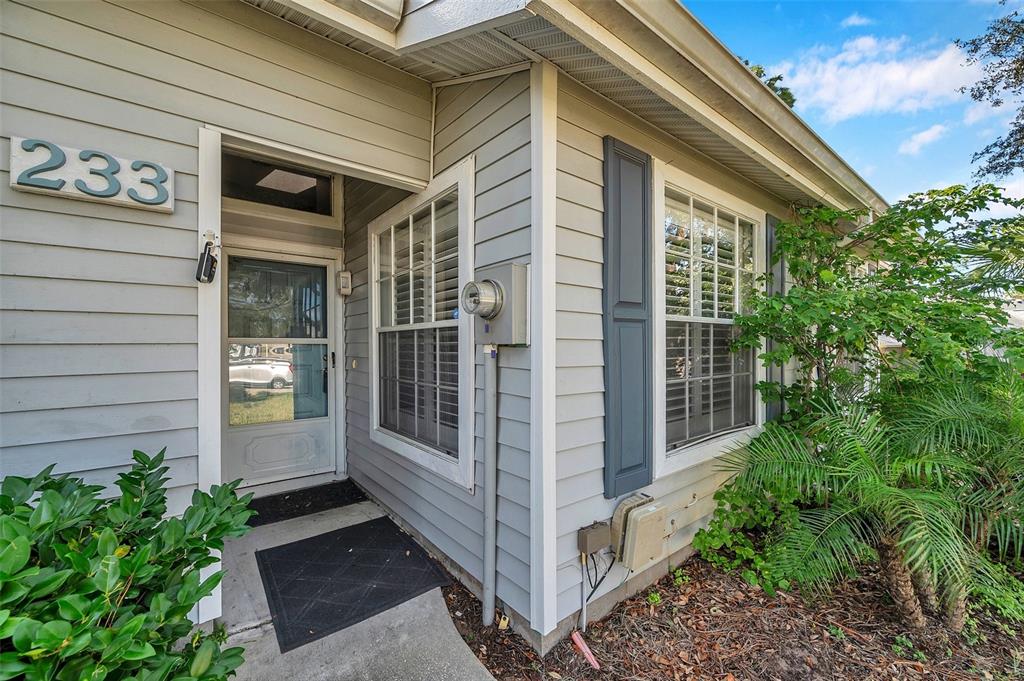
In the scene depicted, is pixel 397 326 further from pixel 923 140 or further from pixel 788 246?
pixel 923 140

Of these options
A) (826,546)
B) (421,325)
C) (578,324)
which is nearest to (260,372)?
(421,325)

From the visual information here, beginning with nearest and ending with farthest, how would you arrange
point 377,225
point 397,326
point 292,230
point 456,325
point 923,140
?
point 456,325
point 397,326
point 377,225
point 292,230
point 923,140

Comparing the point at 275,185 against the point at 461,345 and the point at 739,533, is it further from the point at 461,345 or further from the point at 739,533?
the point at 739,533

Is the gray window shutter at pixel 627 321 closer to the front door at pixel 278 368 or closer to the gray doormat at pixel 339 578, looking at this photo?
the gray doormat at pixel 339 578

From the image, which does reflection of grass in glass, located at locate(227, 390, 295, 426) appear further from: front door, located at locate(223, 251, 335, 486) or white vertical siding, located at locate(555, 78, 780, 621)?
white vertical siding, located at locate(555, 78, 780, 621)

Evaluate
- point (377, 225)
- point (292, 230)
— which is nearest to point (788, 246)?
point (377, 225)

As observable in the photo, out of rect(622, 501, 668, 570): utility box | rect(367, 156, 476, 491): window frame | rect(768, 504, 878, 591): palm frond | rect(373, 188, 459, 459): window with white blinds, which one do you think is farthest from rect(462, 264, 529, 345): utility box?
rect(768, 504, 878, 591): palm frond

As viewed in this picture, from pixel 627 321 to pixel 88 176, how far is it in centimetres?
243

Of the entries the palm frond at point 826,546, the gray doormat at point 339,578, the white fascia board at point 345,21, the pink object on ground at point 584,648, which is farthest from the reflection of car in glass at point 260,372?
the palm frond at point 826,546

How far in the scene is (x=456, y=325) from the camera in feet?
8.00

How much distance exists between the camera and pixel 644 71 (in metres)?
1.86

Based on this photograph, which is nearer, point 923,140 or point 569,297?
point 569,297

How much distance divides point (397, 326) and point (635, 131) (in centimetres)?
199

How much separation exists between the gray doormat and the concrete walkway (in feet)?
0.16
